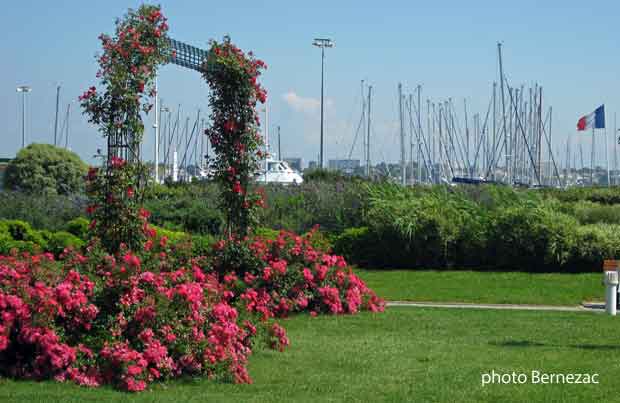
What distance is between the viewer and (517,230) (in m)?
22.0

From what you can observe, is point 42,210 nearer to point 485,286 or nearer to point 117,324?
point 485,286

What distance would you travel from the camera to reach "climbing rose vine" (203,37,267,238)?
1548 cm

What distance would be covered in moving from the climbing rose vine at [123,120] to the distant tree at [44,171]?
23.4 meters

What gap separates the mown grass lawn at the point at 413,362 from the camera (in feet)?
28.5

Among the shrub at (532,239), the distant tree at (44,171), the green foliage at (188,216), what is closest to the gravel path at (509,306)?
the shrub at (532,239)

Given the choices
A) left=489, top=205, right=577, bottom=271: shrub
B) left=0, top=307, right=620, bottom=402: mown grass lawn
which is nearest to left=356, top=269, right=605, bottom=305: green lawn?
left=489, top=205, right=577, bottom=271: shrub

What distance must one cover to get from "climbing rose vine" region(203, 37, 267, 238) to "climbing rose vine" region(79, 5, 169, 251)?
59.5 inches

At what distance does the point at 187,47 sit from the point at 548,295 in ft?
57.8

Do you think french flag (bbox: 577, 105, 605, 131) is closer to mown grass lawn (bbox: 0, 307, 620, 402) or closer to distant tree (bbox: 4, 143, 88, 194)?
distant tree (bbox: 4, 143, 88, 194)

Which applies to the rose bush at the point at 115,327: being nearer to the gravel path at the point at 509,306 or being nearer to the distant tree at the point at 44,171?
the gravel path at the point at 509,306

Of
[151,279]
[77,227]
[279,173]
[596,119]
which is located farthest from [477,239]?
[279,173]

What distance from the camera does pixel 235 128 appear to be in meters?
15.5

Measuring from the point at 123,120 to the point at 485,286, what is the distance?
8.93 meters

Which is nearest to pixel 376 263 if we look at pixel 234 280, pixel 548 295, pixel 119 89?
pixel 548 295
